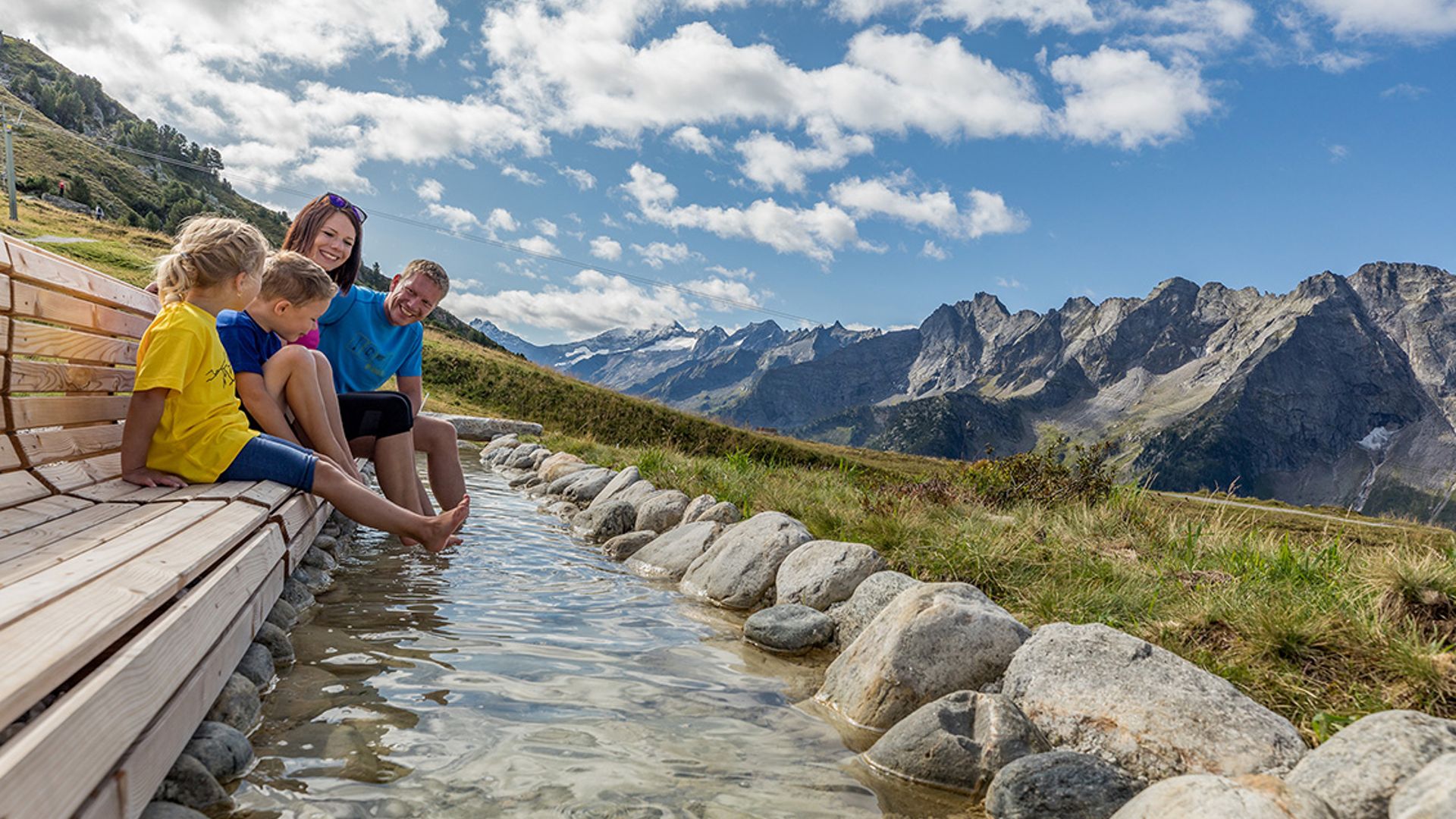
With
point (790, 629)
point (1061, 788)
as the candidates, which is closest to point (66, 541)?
point (1061, 788)

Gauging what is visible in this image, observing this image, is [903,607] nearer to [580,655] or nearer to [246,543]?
[580,655]

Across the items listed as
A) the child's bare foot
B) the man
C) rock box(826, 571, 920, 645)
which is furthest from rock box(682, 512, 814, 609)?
the child's bare foot

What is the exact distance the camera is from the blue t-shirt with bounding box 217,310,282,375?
465 cm

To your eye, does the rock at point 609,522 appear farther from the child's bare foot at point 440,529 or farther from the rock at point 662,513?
the child's bare foot at point 440,529

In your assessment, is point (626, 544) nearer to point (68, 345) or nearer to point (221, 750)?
point (68, 345)

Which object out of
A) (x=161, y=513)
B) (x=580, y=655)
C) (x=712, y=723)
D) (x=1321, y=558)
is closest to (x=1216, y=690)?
(x=712, y=723)

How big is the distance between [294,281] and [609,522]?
4.83 meters

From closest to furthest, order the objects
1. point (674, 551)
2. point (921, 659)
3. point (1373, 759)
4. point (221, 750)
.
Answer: point (1373, 759) < point (221, 750) < point (921, 659) < point (674, 551)

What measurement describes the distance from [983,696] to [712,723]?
1283mm

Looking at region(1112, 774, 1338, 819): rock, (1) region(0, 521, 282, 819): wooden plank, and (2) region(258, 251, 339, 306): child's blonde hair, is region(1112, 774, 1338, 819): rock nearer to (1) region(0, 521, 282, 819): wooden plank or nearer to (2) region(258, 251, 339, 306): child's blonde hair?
(1) region(0, 521, 282, 819): wooden plank

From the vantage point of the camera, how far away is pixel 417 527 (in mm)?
4430

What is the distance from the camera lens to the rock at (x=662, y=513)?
29.1ft

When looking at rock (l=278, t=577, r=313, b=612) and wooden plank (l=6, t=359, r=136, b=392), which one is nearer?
wooden plank (l=6, t=359, r=136, b=392)

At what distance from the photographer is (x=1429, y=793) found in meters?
2.43
